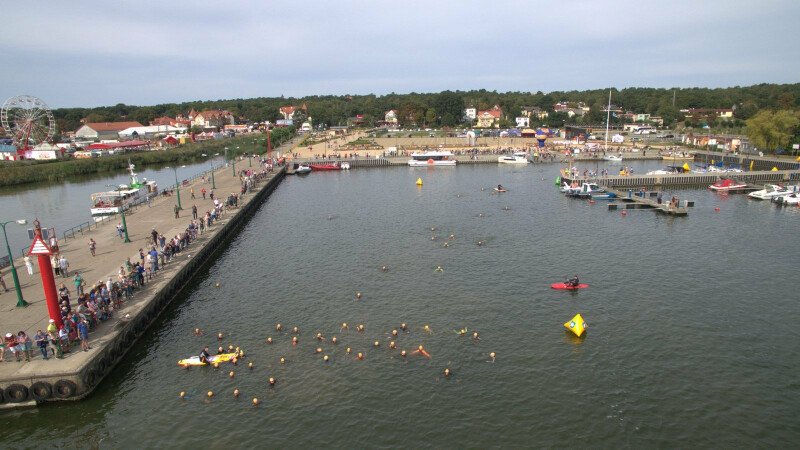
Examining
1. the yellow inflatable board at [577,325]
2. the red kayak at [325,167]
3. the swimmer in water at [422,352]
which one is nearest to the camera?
the swimmer in water at [422,352]

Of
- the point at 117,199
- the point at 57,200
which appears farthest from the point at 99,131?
the point at 117,199

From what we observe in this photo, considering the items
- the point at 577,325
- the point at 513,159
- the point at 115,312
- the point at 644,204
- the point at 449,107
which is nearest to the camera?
the point at 115,312

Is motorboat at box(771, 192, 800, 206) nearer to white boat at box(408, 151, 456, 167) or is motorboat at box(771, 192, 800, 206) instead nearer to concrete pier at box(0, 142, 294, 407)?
white boat at box(408, 151, 456, 167)

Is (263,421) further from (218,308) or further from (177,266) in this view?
(177,266)

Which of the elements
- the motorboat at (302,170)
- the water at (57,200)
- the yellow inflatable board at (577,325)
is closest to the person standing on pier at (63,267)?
the water at (57,200)

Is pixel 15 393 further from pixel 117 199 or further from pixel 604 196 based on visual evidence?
pixel 604 196

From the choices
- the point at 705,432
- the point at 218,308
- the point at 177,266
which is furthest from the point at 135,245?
the point at 705,432

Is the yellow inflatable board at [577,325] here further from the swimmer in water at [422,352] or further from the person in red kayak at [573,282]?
the swimmer in water at [422,352]
